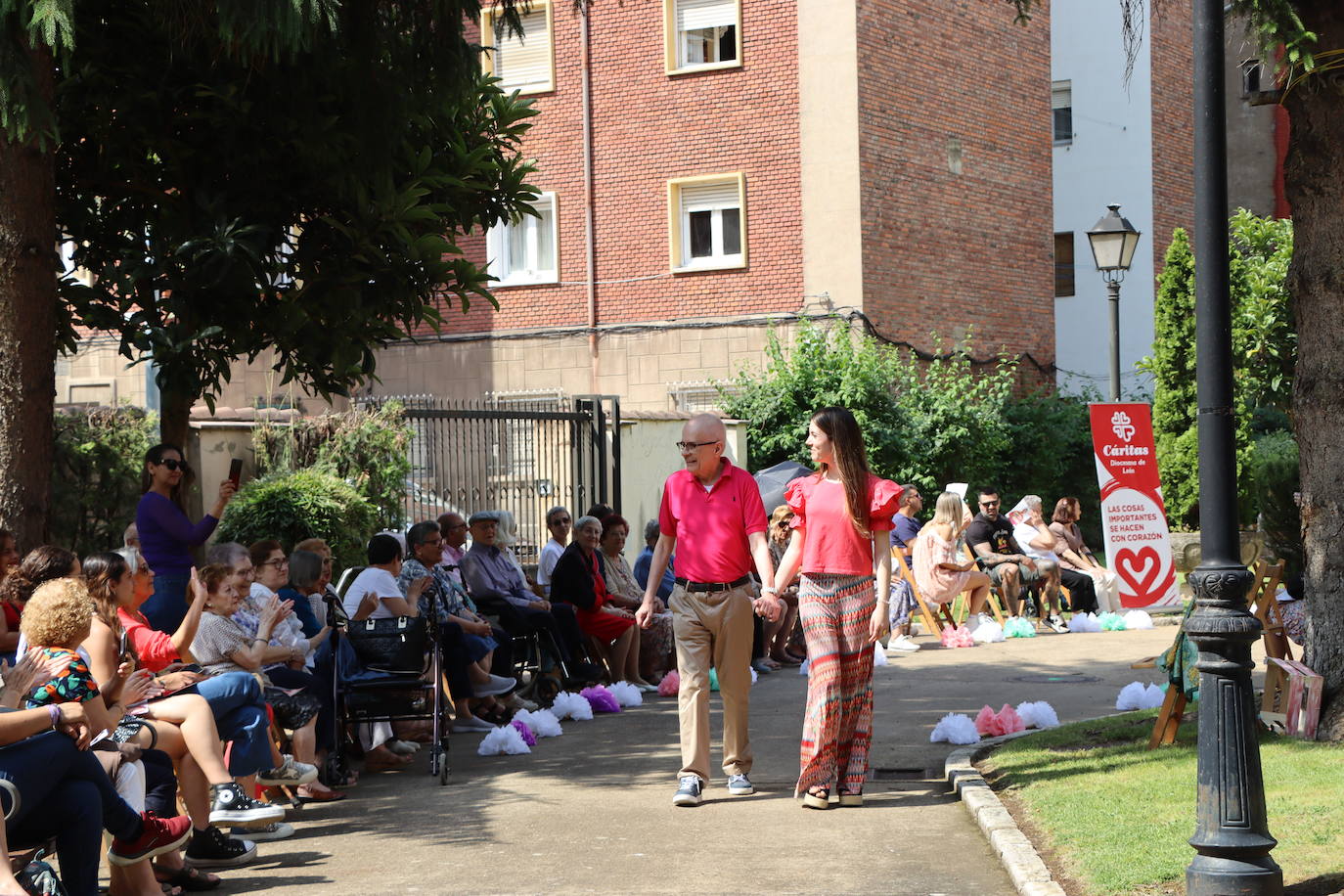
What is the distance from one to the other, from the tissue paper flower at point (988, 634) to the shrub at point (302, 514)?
7149 millimetres

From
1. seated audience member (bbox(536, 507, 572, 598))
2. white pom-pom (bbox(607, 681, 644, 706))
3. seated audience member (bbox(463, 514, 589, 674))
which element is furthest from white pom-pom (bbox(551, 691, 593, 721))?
seated audience member (bbox(536, 507, 572, 598))

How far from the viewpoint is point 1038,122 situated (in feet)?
96.4

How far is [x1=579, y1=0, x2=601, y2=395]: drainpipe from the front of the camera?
27.3 metres

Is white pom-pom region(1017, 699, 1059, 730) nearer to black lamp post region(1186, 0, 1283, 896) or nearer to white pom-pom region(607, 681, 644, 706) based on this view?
white pom-pom region(607, 681, 644, 706)

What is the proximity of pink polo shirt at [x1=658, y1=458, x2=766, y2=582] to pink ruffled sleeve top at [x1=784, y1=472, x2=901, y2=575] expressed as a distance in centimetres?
33

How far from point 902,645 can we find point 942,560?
1.29 metres

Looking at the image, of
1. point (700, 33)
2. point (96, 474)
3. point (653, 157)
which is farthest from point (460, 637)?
point (700, 33)

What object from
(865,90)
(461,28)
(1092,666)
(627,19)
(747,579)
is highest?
(627,19)

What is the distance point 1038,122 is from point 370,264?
70.7 ft

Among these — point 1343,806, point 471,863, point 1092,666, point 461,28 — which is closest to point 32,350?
point 461,28

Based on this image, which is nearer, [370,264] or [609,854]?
[609,854]

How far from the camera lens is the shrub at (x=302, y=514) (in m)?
13.0

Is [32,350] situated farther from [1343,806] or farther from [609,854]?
[1343,806]

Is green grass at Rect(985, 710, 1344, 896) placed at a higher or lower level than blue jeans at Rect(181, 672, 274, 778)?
lower
